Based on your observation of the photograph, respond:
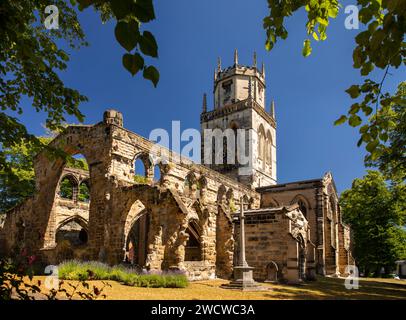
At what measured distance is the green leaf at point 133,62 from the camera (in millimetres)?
1920

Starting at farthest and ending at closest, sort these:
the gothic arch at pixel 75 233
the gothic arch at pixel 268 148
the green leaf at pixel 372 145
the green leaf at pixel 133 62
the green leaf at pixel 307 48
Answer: the gothic arch at pixel 268 148
the gothic arch at pixel 75 233
the green leaf at pixel 307 48
the green leaf at pixel 372 145
the green leaf at pixel 133 62

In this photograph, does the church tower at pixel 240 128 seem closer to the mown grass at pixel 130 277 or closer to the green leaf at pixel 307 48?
the mown grass at pixel 130 277

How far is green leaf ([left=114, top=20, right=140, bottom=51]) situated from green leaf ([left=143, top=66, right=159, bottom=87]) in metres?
0.21

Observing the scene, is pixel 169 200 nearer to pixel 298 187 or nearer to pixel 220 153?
pixel 298 187

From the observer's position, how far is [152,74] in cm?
203

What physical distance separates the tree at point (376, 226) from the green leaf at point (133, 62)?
30.4 metres

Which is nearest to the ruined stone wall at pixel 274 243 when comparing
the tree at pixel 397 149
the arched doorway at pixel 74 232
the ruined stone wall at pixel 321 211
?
the tree at pixel 397 149

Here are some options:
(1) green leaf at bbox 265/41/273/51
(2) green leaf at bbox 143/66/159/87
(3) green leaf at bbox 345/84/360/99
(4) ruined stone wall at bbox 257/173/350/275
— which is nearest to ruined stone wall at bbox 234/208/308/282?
(4) ruined stone wall at bbox 257/173/350/275

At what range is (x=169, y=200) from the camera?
15.9 meters

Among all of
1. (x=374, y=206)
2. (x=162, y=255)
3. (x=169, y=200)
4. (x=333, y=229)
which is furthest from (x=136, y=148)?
(x=374, y=206)

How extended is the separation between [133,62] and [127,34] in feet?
0.57

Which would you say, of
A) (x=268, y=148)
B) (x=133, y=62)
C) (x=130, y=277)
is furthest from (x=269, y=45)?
(x=268, y=148)

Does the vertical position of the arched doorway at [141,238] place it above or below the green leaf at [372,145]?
below
